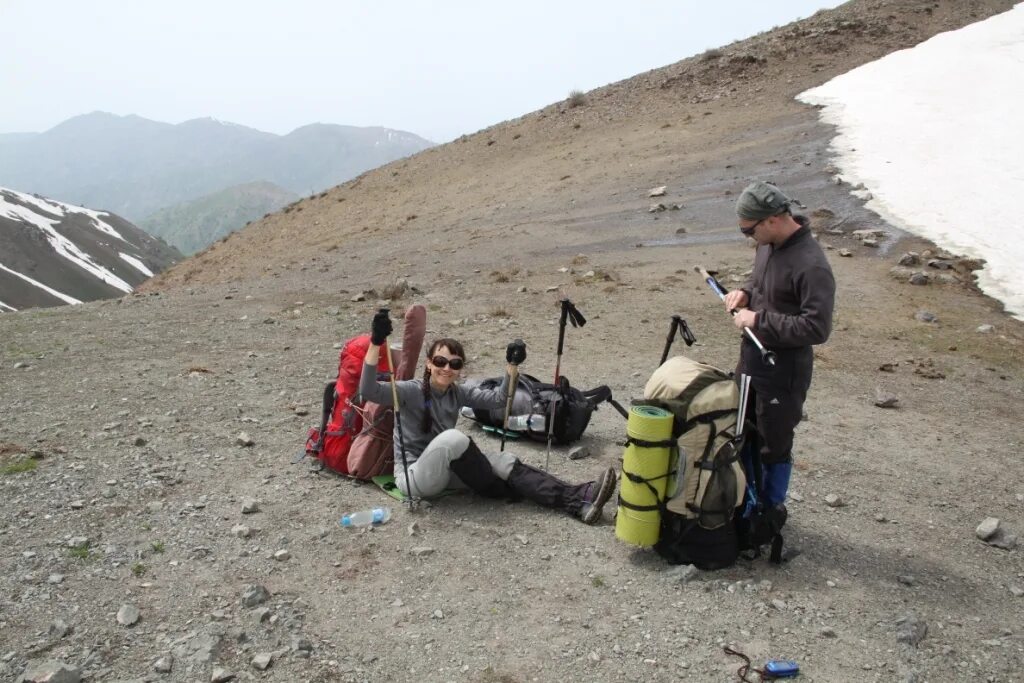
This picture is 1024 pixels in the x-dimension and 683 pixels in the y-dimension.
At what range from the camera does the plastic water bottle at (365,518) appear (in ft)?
19.3

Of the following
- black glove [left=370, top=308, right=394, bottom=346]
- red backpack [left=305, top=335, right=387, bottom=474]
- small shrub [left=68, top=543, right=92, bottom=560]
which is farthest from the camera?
red backpack [left=305, top=335, right=387, bottom=474]

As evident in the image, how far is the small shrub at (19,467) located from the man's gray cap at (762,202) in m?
6.65

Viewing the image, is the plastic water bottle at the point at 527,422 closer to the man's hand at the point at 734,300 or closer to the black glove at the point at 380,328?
the black glove at the point at 380,328

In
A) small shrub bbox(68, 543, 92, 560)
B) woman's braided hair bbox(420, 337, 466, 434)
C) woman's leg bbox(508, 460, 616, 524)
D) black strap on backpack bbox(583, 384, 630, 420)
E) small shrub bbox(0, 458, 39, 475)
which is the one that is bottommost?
small shrub bbox(68, 543, 92, 560)

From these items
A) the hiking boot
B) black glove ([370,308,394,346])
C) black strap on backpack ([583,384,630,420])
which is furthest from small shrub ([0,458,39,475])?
black strap on backpack ([583,384,630,420])

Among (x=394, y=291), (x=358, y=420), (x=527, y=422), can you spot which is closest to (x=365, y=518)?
(x=358, y=420)

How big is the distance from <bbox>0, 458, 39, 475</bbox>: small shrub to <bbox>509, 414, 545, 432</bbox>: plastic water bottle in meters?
4.73

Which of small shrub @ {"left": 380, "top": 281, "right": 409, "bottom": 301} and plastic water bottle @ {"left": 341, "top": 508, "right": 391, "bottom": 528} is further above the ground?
small shrub @ {"left": 380, "top": 281, "right": 409, "bottom": 301}

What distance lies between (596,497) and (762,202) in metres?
2.82

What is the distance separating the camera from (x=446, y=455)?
6.07m

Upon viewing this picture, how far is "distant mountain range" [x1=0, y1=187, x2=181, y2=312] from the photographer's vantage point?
411ft

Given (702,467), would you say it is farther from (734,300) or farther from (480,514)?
(480,514)

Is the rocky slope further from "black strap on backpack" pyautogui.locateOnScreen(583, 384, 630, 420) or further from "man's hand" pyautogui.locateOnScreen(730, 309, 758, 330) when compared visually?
"man's hand" pyautogui.locateOnScreen(730, 309, 758, 330)

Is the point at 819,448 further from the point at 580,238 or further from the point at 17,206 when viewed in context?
the point at 17,206
